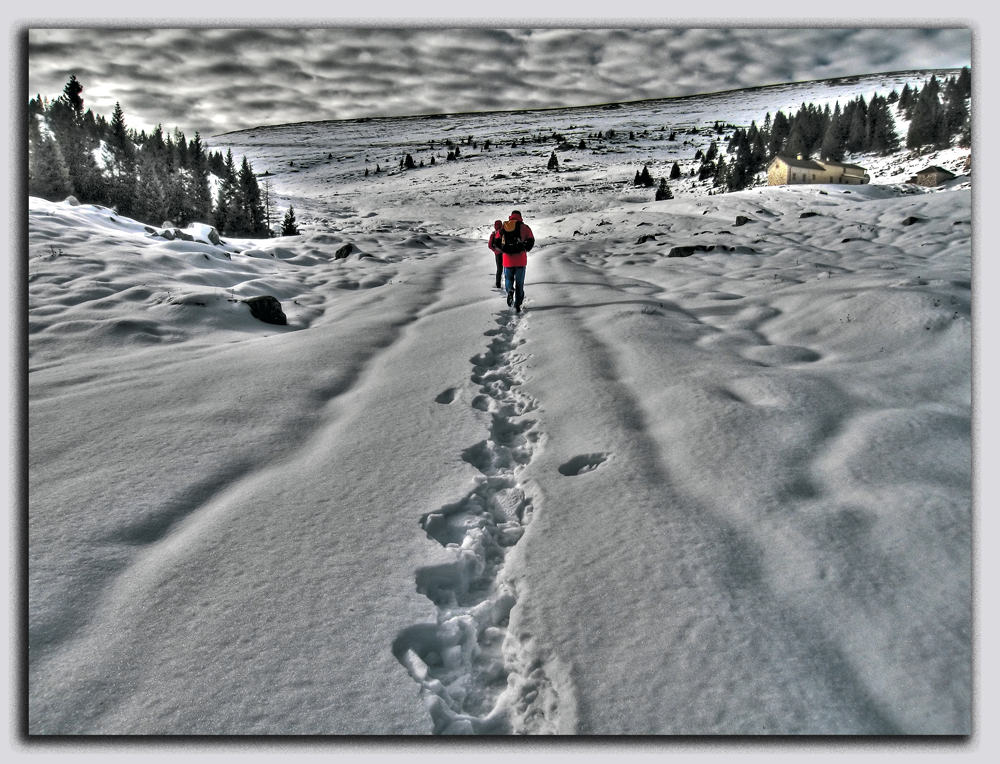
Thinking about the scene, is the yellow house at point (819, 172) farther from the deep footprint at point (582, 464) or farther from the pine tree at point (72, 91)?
the pine tree at point (72, 91)

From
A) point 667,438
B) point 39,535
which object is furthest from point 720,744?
point 39,535

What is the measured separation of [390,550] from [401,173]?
66167mm

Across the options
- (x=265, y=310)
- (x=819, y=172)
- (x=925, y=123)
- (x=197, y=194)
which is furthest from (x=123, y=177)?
(x=925, y=123)

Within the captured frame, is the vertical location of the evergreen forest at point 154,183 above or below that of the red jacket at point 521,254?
above

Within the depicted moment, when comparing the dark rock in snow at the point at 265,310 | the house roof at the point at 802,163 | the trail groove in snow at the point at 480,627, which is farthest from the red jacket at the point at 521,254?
the house roof at the point at 802,163

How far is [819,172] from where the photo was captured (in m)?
42.3

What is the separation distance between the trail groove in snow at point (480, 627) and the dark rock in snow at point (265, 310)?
493 centimetres

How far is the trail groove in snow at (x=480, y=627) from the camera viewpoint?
1744 mm

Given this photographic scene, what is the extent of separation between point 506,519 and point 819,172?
50.2m

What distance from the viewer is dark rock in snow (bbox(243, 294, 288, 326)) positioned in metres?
7.23

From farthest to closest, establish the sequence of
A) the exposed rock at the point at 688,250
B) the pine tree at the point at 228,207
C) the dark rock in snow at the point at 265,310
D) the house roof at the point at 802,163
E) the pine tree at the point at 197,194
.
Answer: the house roof at the point at 802,163 → the pine tree at the point at 228,207 → the pine tree at the point at 197,194 → the exposed rock at the point at 688,250 → the dark rock in snow at the point at 265,310

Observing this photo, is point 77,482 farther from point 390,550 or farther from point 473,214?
point 473,214

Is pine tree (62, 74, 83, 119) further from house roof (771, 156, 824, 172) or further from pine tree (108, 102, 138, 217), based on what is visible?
house roof (771, 156, 824, 172)

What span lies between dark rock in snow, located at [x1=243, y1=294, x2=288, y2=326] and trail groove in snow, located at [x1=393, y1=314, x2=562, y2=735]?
4.93 meters
